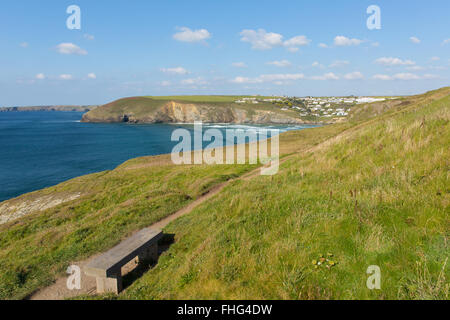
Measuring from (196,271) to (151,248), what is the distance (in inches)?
117

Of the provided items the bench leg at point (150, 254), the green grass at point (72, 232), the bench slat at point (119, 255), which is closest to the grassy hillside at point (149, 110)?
the green grass at point (72, 232)

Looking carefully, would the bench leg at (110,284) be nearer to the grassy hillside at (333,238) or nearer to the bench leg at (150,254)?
the grassy hillside at (333,238)

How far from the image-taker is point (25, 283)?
726 cm

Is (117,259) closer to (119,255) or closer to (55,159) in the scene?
(119,255)

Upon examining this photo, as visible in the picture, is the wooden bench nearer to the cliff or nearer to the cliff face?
the cliff

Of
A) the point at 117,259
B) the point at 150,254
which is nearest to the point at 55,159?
the point at 150,254

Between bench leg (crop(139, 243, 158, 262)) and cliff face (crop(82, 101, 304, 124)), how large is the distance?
145 metres

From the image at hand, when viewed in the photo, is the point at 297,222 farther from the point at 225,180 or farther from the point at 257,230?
the point at 225,180

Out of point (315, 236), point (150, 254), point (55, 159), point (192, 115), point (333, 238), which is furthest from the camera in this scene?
point (192, 115)

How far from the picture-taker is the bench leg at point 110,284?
596cm

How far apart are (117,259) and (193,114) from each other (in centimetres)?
14754

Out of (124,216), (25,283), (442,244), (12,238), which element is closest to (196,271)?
(442,244)

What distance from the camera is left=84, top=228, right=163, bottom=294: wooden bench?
5.96 m

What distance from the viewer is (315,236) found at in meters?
5.23
